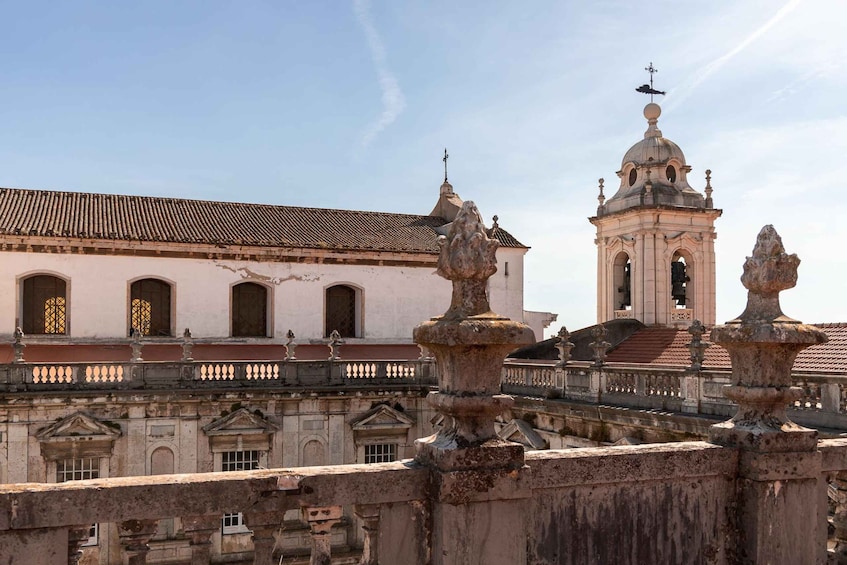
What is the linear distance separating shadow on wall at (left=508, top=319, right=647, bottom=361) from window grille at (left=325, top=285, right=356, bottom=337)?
21.5ft

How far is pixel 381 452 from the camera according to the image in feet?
72.0

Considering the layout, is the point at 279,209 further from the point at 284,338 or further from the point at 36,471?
the point at 36,471

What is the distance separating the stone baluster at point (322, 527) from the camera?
4621 millimetres

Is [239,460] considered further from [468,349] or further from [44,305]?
[468,349]

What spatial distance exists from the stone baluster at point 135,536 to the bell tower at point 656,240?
2263cm

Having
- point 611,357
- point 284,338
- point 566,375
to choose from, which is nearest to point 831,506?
point 566,375

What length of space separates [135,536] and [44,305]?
2226cm

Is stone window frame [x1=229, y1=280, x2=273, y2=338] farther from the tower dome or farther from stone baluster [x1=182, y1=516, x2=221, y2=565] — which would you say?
stone baluster [x1=182, y1=516, x2=221, y2=565]

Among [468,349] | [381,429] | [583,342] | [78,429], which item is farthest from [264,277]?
[468,349]

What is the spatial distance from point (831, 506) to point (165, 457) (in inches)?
602

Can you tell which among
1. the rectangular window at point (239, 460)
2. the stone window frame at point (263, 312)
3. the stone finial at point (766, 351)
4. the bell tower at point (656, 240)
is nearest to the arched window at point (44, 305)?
the stone window frame at point (263, 312)

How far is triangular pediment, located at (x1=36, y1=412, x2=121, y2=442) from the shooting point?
1898 centimetres

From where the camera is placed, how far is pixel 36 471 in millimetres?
18859

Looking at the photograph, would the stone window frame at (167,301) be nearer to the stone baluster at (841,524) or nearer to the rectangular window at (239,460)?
the rectangular window at (239,460)
